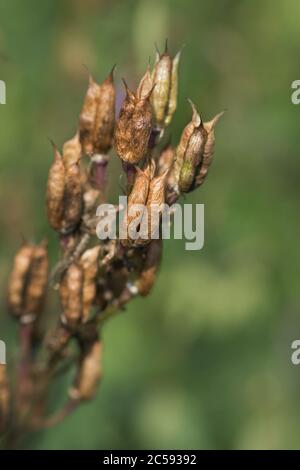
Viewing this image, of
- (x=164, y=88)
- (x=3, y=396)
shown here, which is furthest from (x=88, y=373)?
(x=164, y=88)

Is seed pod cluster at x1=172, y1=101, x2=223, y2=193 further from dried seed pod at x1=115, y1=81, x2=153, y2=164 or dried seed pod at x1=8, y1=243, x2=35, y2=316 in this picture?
dried seed pod at x1=8, y1=243, x2=35, y2=316

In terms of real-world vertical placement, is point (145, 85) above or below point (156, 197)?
above

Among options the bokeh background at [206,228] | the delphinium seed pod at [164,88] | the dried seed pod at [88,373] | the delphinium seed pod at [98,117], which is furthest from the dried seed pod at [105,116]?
the bokeh background at [206,228]

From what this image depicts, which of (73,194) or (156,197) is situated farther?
(73,194)

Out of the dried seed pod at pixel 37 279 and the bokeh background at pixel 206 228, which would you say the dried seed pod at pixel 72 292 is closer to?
the dried seed pod at pixel 37 279

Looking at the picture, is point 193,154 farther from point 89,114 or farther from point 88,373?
point 88,373

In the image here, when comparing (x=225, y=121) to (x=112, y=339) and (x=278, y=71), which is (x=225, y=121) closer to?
(x=278, y=71)

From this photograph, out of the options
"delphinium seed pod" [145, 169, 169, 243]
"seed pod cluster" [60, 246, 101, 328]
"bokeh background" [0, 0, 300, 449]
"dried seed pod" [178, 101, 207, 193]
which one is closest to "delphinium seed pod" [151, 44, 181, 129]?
"dried seed pod" [178, 101, 207, 193]
